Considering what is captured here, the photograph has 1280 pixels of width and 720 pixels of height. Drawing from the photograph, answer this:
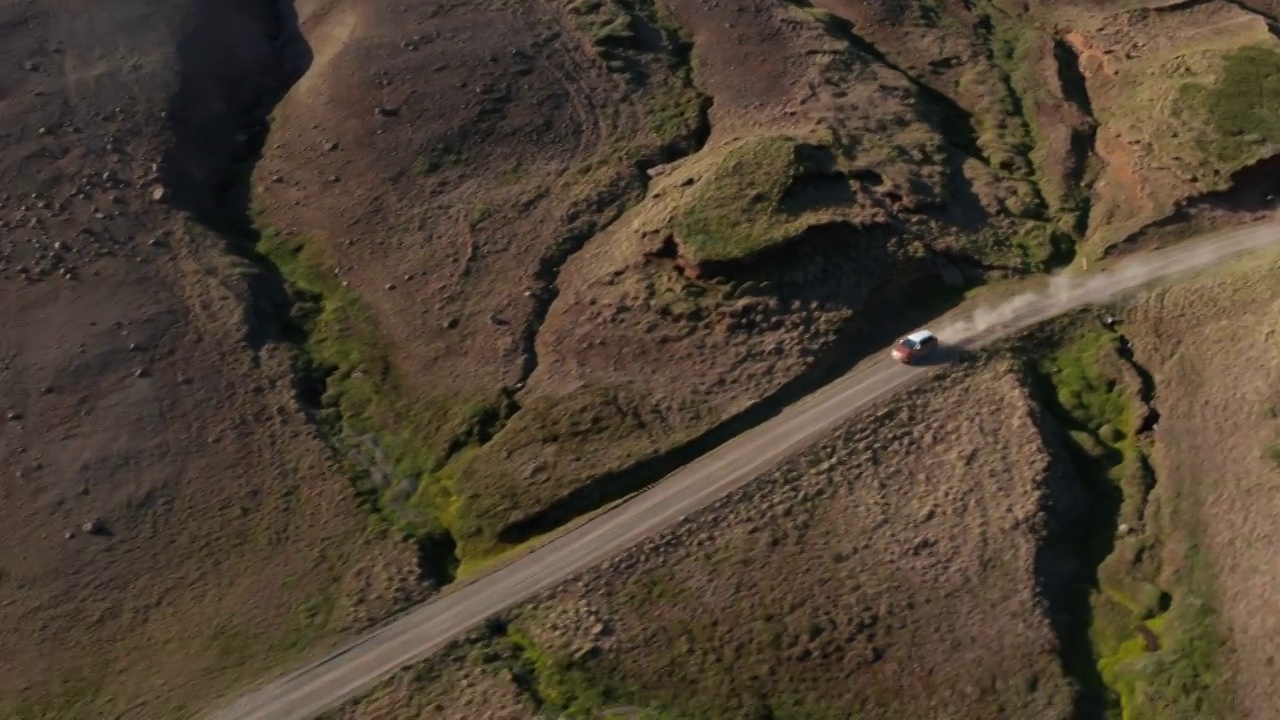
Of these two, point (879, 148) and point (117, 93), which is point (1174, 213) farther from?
point (117, 93)

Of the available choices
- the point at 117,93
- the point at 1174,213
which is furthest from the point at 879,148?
the point at 117,93

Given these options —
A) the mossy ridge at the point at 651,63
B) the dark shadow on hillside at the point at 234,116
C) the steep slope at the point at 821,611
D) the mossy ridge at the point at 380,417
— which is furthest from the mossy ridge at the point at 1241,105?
the dark shadow on hillside at the point at 234,116

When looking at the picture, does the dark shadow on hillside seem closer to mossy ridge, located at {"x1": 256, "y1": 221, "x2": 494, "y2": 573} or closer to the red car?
mossy ridge, located at {"x1": 256, "y1": 221, "x2": 494, "y2": 573}

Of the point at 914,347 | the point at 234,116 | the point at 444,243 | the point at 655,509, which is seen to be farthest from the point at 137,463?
the point at 914,347

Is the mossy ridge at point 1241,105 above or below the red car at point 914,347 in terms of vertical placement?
above

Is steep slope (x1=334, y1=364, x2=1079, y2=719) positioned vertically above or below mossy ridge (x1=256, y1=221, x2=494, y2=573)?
below

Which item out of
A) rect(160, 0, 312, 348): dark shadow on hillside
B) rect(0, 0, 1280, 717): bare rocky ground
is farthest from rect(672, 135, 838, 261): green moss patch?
rect(160, 0, 312, 348): dark shadow on hillside

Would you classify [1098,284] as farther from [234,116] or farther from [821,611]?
[234,116]

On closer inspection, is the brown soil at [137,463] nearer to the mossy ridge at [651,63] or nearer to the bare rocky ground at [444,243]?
the bare rocky ground at [444,243]
